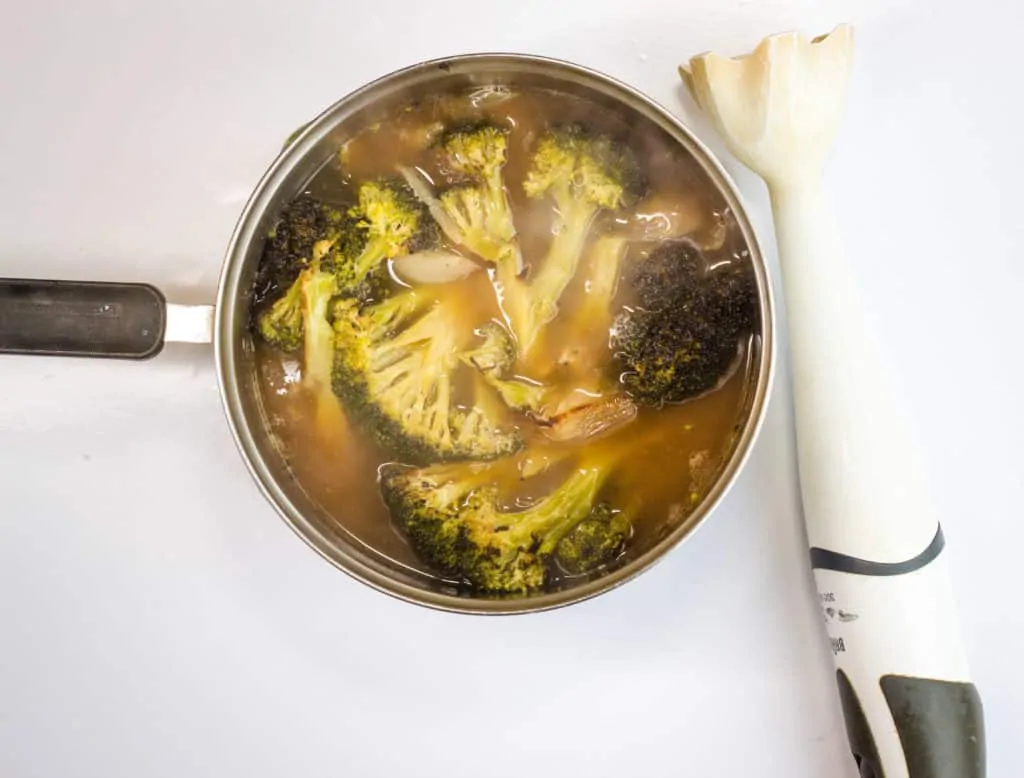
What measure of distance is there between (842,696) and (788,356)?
0.41 m

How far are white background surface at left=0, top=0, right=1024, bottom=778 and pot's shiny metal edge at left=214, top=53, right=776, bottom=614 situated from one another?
0.62ft

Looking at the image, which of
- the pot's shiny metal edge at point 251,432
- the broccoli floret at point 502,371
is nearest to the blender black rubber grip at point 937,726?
the pot's shiny metal edge at point 251,432

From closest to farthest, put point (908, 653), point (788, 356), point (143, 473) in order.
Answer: point (908, 653) → point (788, 356) → point (143, 473)

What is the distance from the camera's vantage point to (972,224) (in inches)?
47.4

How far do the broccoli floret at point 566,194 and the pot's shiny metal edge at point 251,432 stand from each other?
65 mm

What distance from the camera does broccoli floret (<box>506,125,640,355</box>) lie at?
3.49ft

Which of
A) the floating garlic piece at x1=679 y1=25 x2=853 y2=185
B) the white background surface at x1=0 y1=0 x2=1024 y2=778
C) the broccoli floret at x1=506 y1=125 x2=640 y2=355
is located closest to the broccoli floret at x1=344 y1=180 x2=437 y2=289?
the broccoli floret at x1=506 y1=125 x2=640 y2=355

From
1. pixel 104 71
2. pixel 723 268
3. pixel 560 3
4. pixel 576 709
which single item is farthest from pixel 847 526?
pixel 104 71

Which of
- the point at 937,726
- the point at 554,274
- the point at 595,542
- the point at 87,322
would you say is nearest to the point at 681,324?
the point at 554,274

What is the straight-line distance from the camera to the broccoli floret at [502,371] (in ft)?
Result: 3.54

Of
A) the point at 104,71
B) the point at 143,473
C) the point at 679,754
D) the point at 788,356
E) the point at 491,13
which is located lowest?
the point at 679,754

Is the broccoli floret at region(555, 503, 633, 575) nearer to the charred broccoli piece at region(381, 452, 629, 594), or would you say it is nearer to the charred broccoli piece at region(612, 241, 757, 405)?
the charred broccoli piece at region(381, 452, 629, 594)

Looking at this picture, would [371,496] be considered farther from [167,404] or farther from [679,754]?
[679,754]

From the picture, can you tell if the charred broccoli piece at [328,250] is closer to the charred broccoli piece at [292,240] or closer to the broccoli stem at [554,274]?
the charred broccoli piece at [292,240]
